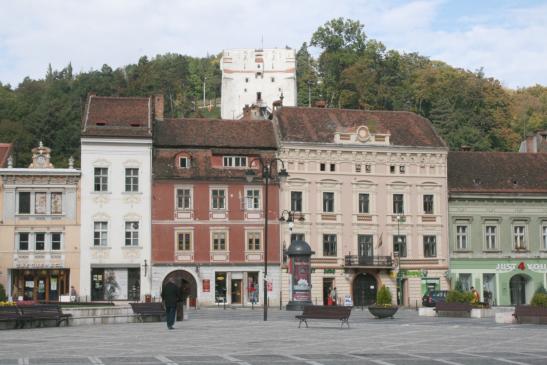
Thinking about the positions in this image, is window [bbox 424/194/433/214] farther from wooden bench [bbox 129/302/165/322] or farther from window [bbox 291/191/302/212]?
wooden bench [bbox 129/302/165/322]

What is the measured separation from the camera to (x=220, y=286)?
61.2 meters

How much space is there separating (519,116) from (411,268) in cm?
5539

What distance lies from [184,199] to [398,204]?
14.2m

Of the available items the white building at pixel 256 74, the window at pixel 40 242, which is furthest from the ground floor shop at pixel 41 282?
the white building at pixel 256 74

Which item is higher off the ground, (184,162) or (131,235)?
(184,162)

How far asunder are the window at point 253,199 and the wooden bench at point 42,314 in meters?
29.1

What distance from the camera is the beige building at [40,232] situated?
59.3 metres

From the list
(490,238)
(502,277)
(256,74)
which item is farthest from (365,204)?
(256,74)

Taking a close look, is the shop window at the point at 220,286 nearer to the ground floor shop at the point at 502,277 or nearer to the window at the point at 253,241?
the window at the point at 253,241

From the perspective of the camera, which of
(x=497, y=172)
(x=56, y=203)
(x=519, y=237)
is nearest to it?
(x=56, y=203)

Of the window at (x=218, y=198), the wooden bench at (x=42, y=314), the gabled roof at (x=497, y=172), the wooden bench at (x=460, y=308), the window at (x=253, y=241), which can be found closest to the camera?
the wooden bench at (x=42, y=314)

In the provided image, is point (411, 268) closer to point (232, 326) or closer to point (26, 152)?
point (232, 326)

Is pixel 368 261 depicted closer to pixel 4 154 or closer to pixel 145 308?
pixel 4 154

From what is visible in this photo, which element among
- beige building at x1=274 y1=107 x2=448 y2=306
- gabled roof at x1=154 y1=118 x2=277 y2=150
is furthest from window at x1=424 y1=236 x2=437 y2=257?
gabled roof at x1=154 y1=118 x2=277 y2=150
